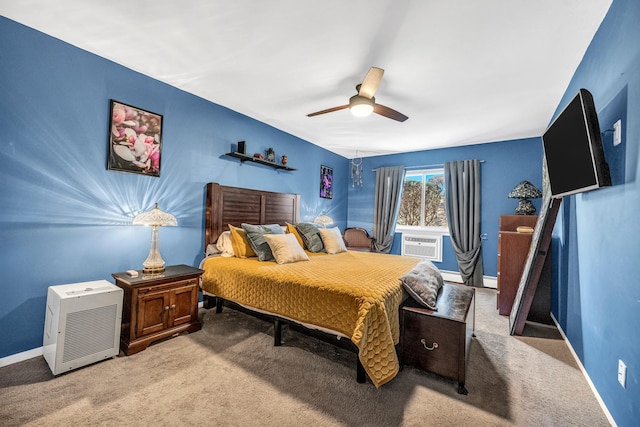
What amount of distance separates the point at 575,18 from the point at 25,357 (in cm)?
483

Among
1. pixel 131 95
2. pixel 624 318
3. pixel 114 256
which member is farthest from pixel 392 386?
pixel 131 95

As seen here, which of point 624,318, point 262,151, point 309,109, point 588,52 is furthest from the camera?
point 262,151

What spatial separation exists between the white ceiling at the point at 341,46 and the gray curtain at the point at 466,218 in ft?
4.95

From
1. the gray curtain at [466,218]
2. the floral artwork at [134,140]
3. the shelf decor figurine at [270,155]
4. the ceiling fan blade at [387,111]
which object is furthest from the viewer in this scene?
the gray curtain at [466,218]

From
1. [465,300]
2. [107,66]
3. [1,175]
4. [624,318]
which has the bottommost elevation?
[465,300]

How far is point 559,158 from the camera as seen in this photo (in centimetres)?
220

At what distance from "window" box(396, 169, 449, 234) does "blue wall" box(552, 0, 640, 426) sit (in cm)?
304

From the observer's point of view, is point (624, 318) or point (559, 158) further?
point (559, 158)

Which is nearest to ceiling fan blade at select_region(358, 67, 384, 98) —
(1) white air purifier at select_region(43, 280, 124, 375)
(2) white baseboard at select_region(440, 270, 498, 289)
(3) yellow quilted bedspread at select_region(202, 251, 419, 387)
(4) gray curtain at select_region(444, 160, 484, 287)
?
(3) yellow quilted bedspread at select_region(202, 251, 419, 387)

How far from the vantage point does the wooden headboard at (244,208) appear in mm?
3320

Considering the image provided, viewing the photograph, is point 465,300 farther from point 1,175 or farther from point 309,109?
point 1,175

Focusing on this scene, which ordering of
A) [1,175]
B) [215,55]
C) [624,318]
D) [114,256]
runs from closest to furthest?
[624,318] → [1,175] → [215,55] → [114,256]

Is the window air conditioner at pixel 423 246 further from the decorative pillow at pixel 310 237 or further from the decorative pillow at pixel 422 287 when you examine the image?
the decorative pillow at pixel 422 287

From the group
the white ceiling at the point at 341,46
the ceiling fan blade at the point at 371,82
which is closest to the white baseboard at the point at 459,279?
the white ceiling at the point at 341,46
